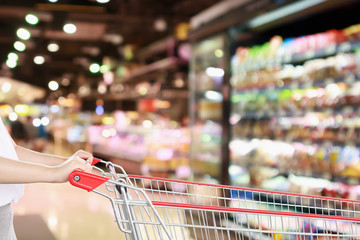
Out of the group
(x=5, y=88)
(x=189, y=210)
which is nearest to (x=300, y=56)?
(x=189, y=210)

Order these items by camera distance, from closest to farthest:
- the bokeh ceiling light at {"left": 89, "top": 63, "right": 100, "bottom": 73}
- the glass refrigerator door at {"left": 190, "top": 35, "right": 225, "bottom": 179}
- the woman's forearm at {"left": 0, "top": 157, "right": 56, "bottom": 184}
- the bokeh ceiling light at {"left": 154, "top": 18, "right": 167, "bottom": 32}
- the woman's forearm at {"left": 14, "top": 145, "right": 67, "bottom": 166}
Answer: the woman's forearm at {"left": 0, "top": 157, "right": 56, "bottom": 184}
the woman's forearm at {"left": 14, "top": 145, "right": 67, "bottom": 166}
the glass refrigerator door at {"left": 190, "top": 35, "right": 225, "bottom": 179}
the bokeh ceiling light at {"left": 154, "top": 18, "right": 167, "bottom": 32}
the bokeh ceiling light at {"left": 89, "top": 63, "right": 100, "bottom": 73}

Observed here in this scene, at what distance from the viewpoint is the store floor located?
4914 millimetres

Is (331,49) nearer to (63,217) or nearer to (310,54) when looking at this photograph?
(310,54)

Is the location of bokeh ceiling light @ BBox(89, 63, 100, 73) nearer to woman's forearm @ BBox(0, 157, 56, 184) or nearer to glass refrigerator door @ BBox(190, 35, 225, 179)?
glass refrigerator door @ BBox(190, 35, 225, 179)

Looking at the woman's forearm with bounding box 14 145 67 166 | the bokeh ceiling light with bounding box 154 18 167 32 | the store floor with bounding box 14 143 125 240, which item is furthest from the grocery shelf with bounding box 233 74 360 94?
the bokeh ceiling light with bounding box 154 18 167 32

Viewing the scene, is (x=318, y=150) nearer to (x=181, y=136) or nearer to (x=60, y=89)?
(x=181, y=136)

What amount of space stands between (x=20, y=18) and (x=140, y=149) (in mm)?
4929

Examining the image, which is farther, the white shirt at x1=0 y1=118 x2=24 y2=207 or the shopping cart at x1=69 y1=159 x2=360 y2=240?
the white shirt at x1=0 y1=118 x2=24 y2=207

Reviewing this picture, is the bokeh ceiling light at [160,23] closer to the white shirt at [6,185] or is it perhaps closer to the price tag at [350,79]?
the price tag at [350,79]

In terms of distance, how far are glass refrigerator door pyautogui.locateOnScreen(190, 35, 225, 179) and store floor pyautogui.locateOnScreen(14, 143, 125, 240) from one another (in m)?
1.38

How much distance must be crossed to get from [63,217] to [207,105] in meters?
2.27

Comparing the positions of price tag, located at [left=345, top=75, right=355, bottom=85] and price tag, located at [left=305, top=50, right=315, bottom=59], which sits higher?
price tag, located at [left=305, top=50, right=315, bottom=59]

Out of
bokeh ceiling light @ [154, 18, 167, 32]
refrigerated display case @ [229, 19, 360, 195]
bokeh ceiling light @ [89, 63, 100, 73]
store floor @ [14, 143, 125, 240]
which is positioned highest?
bokeh ceiling light @ [154, 18, 167, 32]

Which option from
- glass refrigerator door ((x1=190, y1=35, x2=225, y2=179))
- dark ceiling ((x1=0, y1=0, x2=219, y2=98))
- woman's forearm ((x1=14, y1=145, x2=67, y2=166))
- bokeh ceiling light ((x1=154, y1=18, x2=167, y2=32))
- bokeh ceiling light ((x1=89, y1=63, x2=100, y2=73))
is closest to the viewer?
woman's forearm ((x1=14, y1=145, x2=67, y2=166))
